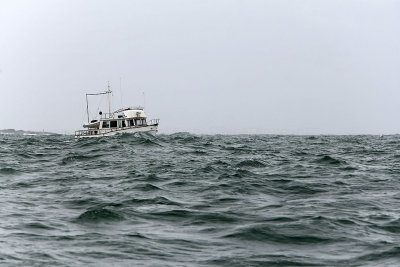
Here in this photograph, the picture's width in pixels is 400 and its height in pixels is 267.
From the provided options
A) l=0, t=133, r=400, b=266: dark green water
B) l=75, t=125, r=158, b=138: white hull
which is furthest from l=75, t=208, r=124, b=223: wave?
l=75, t=125, r=158, b=138: white hull

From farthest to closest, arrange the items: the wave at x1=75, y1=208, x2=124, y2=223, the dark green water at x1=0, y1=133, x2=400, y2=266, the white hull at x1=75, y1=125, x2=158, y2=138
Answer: the white hull at x1=75, y1=125, x2=158, y2=138 → the wave at x1=75, y1=208, x2=124, y2=223 → the dark green water at x1=0, y1=133, x2=400, y2=266

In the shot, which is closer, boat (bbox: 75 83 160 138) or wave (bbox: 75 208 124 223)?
wave (bbox: 75 208 124 223)

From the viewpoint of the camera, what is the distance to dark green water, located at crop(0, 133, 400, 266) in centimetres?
738

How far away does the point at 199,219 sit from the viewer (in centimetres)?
1002

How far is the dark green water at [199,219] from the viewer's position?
7.38 meters

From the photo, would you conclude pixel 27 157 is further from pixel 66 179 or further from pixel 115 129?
pixel 115 129

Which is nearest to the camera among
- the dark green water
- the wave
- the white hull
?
the dark green water

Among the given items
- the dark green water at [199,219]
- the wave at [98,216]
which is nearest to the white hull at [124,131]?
the dark green water at [199,219]

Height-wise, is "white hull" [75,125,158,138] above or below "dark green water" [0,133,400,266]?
above

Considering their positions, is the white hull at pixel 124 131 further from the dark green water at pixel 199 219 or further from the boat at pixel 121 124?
the dark green water at pixel 199 219

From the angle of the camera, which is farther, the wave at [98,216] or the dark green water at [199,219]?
the wave at [98,216]

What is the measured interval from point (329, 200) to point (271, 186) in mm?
2720

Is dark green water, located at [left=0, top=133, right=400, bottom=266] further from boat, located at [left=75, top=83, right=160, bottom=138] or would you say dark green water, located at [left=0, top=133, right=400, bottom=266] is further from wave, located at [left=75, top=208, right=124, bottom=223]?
boat, located at [left=75, top=83, right=160, bottom=138]

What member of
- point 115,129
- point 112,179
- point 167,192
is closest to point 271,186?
point 167,192
